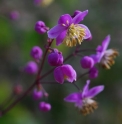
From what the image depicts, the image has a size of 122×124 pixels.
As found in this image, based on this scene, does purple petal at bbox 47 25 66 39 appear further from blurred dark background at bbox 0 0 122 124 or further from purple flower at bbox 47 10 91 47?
blurred dark background at bbox 0 0 122 124

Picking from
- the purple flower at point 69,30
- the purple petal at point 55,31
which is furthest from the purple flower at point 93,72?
the purple petal at point 55,31

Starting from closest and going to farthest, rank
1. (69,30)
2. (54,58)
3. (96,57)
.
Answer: (54,58)
(69,30)
(96,57)

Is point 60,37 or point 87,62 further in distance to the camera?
point 87,62

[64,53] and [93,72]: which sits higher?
[93,72]

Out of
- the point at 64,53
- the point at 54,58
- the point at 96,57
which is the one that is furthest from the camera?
the point at 64,53

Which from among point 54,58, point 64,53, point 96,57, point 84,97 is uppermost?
point 54,58

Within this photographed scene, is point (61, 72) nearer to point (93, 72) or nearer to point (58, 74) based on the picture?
point (58, 74)

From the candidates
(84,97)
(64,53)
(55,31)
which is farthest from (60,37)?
(64,53)
